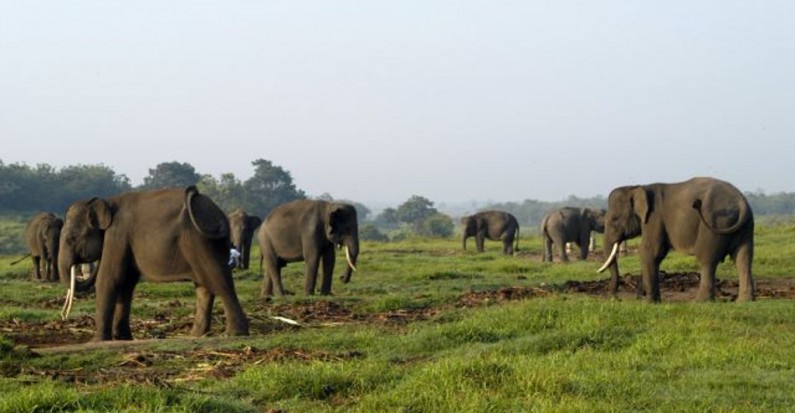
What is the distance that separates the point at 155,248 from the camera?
521 inches

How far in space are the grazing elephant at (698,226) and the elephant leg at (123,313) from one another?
7.68m

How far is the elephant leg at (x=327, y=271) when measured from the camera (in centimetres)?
1997

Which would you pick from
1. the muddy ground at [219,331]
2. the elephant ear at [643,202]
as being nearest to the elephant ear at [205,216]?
the muddy ground at [219,331]

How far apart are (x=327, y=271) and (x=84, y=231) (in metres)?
7.15

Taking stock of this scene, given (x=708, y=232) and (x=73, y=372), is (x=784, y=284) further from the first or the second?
(x=73, y=372)

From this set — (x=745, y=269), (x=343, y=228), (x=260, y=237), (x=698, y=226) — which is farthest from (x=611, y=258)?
(x=260, y=237)

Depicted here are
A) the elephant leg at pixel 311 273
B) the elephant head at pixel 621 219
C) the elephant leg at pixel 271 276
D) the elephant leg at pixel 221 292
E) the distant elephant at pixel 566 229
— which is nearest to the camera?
the elephant leg at pixel 221 292

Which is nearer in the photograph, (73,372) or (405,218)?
(73,372)

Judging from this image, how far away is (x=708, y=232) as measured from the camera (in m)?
16.0

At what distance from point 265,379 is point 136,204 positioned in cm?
469

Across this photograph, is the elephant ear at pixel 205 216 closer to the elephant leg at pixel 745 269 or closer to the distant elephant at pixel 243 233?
the elephant leg at pixel 745 269

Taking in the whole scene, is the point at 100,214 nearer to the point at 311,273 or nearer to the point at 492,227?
the point at 311,273

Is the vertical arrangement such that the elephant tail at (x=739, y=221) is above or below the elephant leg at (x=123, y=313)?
above

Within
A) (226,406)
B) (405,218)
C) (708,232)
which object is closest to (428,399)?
(226,406)
